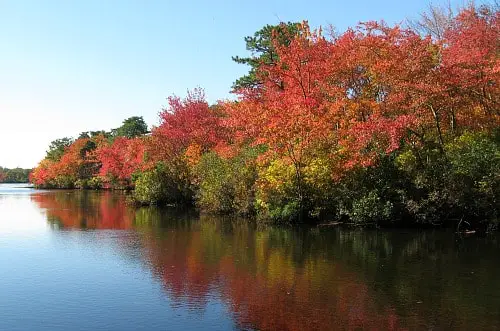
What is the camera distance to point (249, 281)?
11.2m

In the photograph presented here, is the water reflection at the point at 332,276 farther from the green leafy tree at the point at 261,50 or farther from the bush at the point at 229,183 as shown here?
the green leafy tree at the point at 261,50

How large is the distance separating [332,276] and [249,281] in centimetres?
206

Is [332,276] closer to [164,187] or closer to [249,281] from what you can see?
[249,281]

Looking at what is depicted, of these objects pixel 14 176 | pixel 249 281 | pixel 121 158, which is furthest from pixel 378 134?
pixel 14 176

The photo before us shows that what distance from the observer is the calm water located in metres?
8.49

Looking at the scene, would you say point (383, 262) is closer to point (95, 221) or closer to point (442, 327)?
point (442, 327)

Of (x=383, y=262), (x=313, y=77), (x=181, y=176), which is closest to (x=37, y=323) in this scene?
(x=383, y=262)

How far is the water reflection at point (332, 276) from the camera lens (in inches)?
336

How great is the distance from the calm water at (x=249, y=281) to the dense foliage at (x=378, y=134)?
2004mm

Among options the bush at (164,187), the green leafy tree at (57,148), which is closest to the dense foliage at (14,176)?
the green leafy tree at (57,148)

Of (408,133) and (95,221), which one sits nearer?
(408,133)

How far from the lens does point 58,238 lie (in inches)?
727

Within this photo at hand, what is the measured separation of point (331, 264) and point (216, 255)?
3.59 metres

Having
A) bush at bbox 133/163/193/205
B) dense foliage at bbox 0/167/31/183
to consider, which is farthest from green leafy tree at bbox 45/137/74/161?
bush at bbox 133/163/193/205
